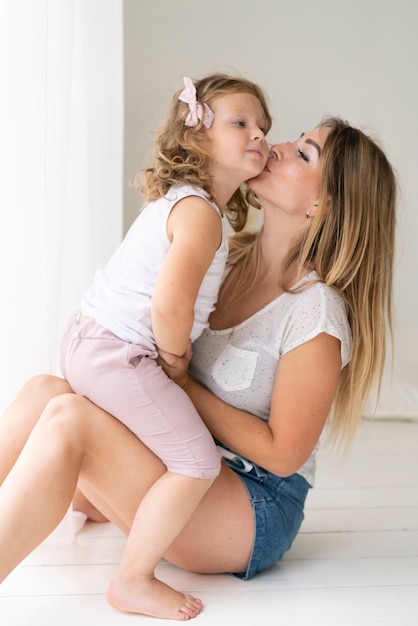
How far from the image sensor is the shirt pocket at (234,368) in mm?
1834

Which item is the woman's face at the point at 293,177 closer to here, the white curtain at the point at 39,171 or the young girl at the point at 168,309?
the young girl at the point at 168,309

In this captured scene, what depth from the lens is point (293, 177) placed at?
1878mm

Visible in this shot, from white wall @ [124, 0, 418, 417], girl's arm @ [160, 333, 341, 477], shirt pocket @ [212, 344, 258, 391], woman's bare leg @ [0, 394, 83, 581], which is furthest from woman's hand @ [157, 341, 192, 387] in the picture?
white wall @ [124, 0, 418, 417]

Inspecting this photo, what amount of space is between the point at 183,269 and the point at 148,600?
0.62m

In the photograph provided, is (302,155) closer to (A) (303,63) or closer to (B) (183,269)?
(B) (183,269)

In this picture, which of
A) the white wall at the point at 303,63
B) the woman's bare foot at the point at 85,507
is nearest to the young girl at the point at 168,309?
the woman's bare foot at the point at 85,507

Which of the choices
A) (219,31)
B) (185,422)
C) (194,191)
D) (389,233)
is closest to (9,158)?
(194,191)

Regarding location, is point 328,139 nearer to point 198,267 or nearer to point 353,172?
point 353,172

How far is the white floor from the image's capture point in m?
1.64

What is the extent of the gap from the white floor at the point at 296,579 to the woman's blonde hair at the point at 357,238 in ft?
1.33

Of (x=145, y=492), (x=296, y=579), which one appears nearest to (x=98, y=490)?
(x=145, y=492)

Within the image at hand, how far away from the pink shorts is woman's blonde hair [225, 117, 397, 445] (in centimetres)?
39

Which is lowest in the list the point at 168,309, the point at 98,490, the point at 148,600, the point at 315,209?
the point at 148,600

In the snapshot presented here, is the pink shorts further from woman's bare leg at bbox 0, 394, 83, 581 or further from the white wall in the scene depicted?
the white wall
